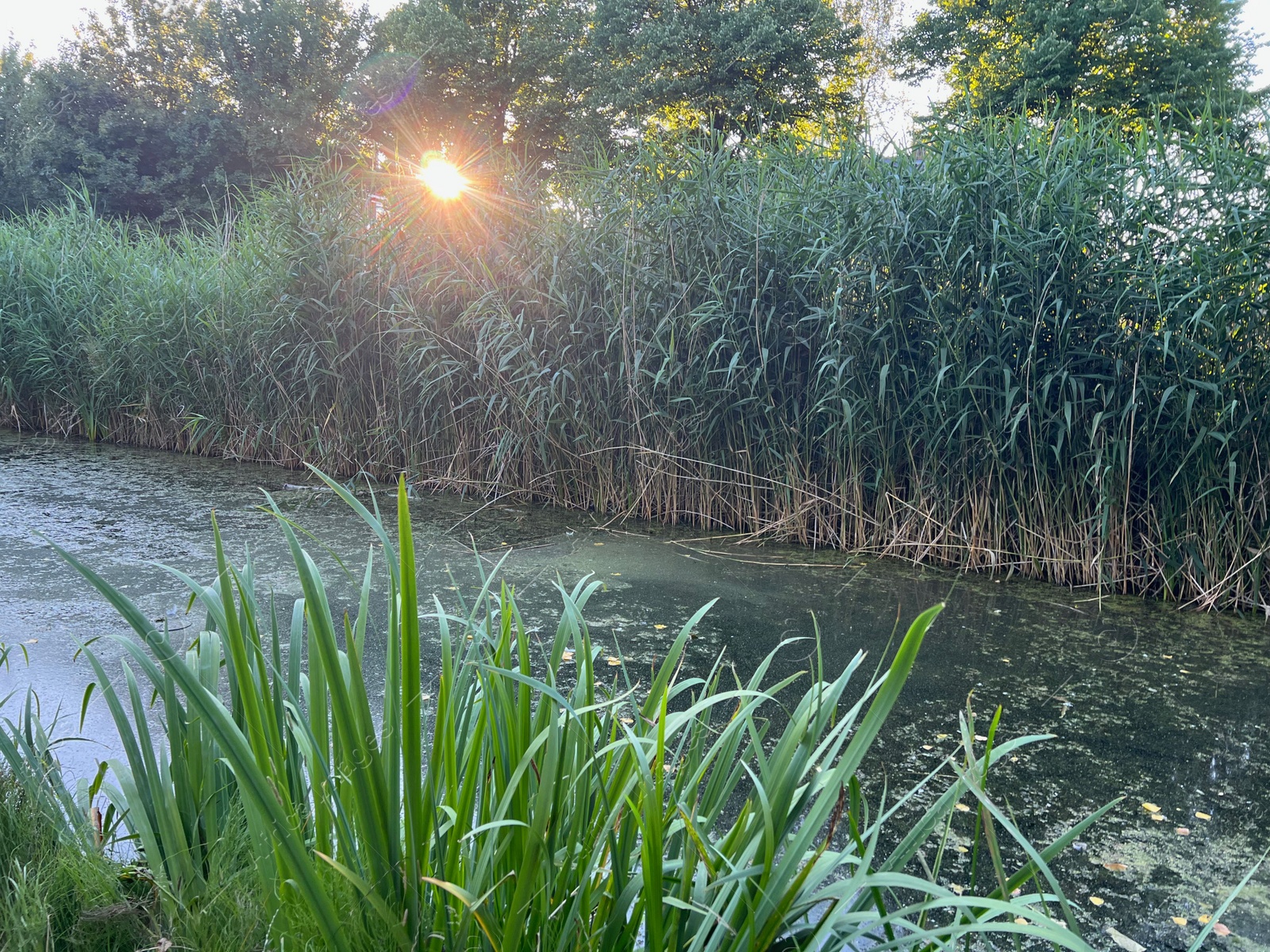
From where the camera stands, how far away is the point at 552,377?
15.7ft

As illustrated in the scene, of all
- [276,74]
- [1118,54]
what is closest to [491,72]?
[276,74]

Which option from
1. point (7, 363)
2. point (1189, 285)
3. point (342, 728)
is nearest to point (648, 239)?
point (1189, 285)

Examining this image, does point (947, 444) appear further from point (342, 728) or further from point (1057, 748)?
point (342, 728)

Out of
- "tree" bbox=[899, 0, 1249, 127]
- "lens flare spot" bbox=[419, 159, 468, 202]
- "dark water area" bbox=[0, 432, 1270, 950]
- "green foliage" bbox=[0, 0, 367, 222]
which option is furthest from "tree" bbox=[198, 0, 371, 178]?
"dark water area" bbox=[0, 432, 1270, 950]

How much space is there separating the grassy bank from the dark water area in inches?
12.4

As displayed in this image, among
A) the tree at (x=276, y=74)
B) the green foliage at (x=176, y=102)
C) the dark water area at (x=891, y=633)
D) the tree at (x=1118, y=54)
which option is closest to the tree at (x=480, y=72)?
the tree at (x=276, y=74)

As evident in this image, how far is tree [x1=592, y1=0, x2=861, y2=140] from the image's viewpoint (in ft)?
57.5

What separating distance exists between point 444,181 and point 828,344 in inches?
107

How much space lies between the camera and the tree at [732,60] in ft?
57.5

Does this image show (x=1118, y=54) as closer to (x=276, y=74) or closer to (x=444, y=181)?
(x=444, y=181)

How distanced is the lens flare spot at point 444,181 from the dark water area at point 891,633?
1.84m

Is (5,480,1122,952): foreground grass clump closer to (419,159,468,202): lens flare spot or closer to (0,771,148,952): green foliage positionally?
(0,771,148,952): green foliage

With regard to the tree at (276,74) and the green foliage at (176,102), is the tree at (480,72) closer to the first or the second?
the tree at (276,74)

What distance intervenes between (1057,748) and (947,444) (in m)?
1.86
